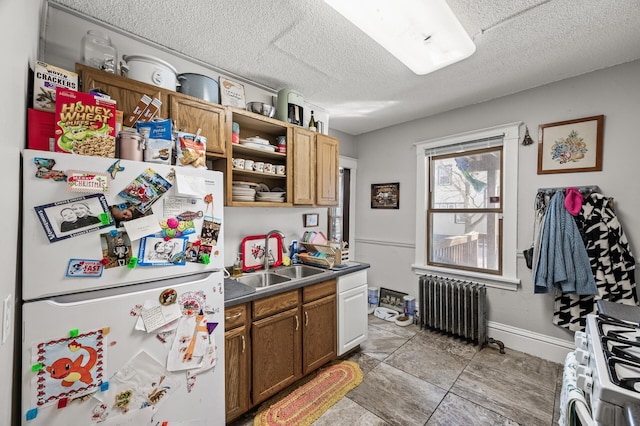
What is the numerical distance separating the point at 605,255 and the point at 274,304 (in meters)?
2.67

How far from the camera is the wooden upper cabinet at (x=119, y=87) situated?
1.43m

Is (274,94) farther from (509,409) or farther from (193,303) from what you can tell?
(509,409)

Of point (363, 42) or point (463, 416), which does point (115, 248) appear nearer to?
point (363, 42)

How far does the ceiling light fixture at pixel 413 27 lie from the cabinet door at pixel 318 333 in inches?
74.9

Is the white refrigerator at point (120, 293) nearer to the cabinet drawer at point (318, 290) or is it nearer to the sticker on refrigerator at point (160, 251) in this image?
the sticker on refrigerator at point (160, 251)

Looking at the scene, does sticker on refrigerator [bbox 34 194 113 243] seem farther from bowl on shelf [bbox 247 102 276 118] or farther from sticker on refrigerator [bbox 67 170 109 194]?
bowl on shelf [bbox 247 102 276 118]

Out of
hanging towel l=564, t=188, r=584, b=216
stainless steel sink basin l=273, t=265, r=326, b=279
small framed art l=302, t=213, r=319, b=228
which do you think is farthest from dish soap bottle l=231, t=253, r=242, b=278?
hanging towel l=564, t=188, r=584, b=216

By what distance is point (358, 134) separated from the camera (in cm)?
405

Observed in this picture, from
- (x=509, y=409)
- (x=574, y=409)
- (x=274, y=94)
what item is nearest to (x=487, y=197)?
(x=509, y=409)

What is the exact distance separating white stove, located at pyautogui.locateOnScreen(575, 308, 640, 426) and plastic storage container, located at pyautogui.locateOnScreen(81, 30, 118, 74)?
2609 mm

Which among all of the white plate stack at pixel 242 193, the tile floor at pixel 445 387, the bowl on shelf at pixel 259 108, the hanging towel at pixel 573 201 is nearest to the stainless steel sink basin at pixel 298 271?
the white plate stack at pixel 242 193

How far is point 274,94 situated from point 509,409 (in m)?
3.22

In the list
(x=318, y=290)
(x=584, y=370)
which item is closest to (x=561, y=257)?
(x=584, y=370)

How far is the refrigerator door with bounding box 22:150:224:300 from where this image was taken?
0.94 m
